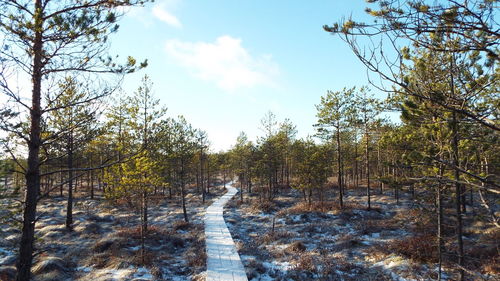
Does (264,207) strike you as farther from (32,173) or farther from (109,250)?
(32,173)

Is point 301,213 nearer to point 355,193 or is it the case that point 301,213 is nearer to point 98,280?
point 355,193

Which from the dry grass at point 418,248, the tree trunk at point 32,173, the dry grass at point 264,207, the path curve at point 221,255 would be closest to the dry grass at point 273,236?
the path curve at point 221,255

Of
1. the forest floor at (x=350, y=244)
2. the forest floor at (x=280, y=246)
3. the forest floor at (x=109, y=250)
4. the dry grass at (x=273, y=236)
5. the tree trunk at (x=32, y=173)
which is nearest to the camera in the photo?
the tree trunk at (x=32, y=173)

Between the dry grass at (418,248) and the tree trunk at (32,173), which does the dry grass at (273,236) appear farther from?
the tree trunk at (32,173)

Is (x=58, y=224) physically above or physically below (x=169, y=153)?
below

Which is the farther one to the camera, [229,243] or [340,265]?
[229,243]

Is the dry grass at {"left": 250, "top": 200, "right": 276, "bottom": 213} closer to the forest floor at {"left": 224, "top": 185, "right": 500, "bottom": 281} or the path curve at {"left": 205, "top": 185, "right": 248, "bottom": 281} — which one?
the forest floor at {"left": 224, "top": 185, "right": 500, "bottom": 281}

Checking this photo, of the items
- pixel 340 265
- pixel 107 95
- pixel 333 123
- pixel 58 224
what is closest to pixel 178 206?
pixel 58 224

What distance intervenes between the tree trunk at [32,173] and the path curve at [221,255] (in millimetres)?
6290

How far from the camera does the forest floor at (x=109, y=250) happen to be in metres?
11.1

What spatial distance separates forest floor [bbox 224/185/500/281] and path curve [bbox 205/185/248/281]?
1.43 ft

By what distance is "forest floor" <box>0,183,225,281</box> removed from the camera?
11.1 m

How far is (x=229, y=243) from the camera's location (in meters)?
15.2

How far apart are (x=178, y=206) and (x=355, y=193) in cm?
2129
